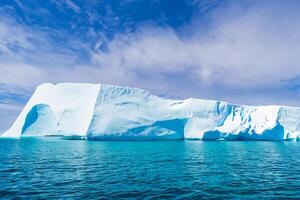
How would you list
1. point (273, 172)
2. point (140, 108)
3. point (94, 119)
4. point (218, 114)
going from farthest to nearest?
point (218, 114)
point (140, 108)
point (94, 119)
point (273, 172)

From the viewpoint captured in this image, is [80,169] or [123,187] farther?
[80,169]

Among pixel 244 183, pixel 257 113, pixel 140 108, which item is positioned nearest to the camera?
pixel 244 183

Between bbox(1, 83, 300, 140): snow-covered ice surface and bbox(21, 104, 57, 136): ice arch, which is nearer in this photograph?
bbox(1, 83, 300, 140): snow-covered ice surface

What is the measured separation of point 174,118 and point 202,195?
128 feet

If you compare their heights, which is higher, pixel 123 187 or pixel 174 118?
pixel 174 118

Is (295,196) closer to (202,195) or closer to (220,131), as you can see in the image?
(202,195)

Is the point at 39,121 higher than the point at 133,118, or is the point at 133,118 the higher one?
the point at 133,118

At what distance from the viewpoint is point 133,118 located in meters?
44.7

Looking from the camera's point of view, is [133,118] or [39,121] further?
[39,121]

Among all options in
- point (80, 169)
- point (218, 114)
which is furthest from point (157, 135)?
point (80, 169)

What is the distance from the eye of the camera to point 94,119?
4306 centimetres

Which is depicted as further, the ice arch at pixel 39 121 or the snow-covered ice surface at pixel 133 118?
the ice arch at pixel 39 121

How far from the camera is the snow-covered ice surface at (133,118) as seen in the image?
144 feet

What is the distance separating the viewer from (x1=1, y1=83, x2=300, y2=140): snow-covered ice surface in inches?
1732
